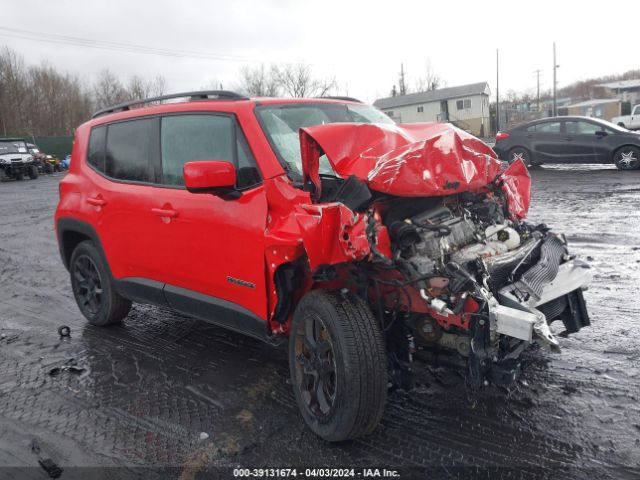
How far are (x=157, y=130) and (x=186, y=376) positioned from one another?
1.86 meters

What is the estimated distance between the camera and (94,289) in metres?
5.00

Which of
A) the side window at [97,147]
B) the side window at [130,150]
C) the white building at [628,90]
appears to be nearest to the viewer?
the side window at [130,150]

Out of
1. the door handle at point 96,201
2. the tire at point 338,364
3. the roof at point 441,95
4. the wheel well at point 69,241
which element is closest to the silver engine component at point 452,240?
the tire at point 338,364

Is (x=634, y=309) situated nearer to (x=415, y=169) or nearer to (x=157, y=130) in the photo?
(x=415, y=169)

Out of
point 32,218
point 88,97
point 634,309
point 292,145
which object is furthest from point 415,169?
point 88,97

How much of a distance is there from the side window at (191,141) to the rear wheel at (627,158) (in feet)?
44.8

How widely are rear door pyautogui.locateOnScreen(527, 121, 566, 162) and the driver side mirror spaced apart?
553 inches

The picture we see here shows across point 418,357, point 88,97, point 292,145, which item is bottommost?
point 418,357

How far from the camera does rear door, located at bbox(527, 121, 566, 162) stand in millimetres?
15180

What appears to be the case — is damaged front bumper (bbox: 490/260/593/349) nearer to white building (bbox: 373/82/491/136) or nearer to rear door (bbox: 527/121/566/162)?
rear door (bbox: 527/121/566/162)

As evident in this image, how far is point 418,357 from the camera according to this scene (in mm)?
3104

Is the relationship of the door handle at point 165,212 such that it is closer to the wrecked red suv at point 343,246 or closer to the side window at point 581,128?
the wrecked red suv at point 343,246

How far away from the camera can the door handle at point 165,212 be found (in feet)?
12.5

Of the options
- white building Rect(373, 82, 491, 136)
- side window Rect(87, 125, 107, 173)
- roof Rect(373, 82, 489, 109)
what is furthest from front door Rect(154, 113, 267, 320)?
roof Rect(373, 82, 489, 109)
